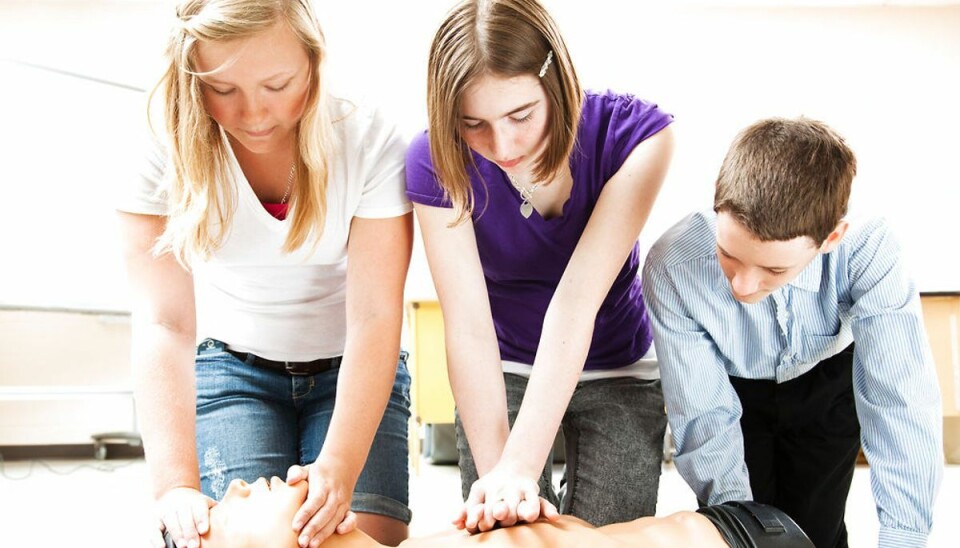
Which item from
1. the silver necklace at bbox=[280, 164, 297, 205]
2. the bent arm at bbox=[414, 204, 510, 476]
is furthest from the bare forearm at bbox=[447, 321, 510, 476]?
the silver necklace at bbox=[280, 164, 297, 205]

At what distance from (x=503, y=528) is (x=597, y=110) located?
63cm

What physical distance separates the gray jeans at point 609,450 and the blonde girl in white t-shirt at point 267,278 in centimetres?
24

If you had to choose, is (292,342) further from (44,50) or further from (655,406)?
(44,50)

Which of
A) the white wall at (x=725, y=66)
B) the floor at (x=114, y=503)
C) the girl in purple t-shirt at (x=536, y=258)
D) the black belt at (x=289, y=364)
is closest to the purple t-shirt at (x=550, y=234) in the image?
the girl in purple t-shirt at (x=536, y=258)

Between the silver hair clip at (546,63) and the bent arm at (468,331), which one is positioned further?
the bent arm at (468,331)

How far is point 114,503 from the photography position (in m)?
3.10

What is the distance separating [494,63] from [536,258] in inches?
15.5

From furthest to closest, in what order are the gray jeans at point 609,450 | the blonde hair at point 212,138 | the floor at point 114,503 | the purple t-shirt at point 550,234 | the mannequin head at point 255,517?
the floor at point 114,503 < the gray jeans at point 609,450 < the purple t-shirt at point 550,234 < the blonde hair at point 212,138 < the mannequin head at point 255,517

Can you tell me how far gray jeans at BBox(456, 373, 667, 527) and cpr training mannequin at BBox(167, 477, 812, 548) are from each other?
1.12 ft

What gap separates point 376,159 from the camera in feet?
4.38

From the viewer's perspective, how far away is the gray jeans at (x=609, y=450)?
149 centimetres

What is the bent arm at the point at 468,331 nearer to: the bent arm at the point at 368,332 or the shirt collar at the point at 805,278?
the bent arm at the point at 368,332

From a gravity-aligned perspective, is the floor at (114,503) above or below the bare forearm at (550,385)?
below

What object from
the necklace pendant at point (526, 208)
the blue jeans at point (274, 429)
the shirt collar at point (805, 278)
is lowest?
the blue jeans at point (274, 429)
